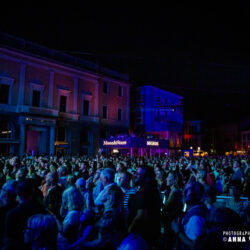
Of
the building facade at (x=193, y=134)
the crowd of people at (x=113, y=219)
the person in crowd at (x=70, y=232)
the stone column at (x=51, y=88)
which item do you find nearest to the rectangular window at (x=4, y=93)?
the stone column at (x=51, y=88)

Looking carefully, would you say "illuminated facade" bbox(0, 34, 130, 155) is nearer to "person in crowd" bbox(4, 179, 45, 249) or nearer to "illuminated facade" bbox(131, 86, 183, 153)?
"illuminated facade" bbox(131, 86, 183, 153)

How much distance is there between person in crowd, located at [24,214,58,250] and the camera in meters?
2.75

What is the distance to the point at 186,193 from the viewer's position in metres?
3.37

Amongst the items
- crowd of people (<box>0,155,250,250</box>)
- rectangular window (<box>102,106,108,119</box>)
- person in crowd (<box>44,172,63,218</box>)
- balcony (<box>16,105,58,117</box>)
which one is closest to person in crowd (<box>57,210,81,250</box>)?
crowd of people (<box>0,155,250,250</box>)

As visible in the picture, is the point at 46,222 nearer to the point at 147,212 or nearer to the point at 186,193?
the point at 147,212

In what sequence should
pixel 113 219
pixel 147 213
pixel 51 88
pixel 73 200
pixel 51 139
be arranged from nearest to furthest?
pixel 113 219, pixel 147 213, pixel 73 200, pixel 51 139, pixel 51 88

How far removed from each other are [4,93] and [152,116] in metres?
25.0

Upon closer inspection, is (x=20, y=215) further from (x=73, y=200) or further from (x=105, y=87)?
(x=105, y=87)

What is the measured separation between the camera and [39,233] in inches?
109

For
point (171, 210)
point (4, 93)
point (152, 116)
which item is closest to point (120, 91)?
point (152, 116)

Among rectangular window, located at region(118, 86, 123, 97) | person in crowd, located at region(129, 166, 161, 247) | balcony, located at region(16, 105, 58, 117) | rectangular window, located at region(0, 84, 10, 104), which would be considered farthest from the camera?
rectangular window, located at region(118, 86, 123, 97)

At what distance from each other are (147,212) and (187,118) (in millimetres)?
66367

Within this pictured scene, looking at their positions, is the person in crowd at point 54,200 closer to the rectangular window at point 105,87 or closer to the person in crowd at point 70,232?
the person in crowd at point 70,232

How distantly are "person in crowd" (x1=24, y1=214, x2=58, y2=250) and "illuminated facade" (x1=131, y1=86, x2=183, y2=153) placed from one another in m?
39.6
